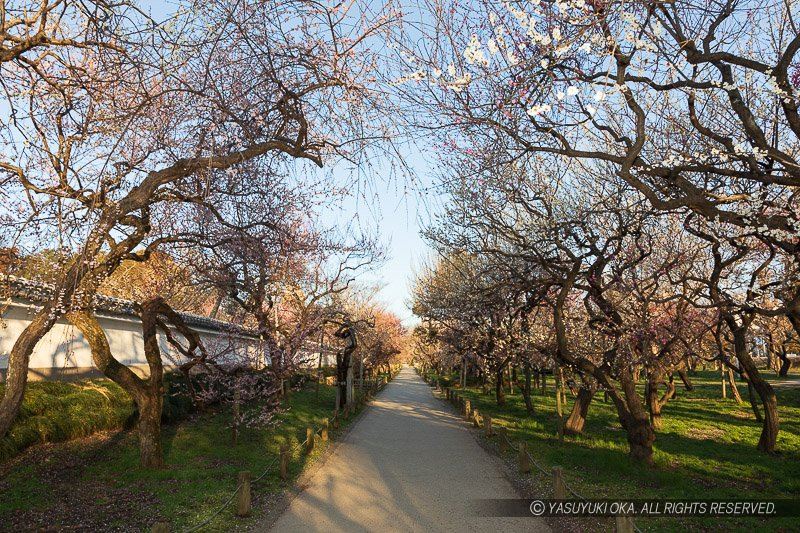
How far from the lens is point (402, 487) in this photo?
9750 millimetres

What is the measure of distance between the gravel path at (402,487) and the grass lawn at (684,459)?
1.46 m

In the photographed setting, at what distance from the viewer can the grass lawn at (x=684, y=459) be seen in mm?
9188

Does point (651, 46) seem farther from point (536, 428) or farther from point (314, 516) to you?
point (536, 428)

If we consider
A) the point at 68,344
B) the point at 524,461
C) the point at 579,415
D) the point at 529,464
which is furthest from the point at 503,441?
the point at 68,344

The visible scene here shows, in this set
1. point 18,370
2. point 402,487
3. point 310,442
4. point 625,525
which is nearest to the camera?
point 18,370

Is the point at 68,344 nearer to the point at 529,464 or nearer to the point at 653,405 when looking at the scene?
the point at 529,464

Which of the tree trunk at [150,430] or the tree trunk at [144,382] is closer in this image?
the tree trunk at [144,382]

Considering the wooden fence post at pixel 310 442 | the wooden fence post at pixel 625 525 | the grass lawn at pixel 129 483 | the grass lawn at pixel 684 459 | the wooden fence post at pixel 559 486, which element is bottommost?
the grass lawn at pixel 129 483

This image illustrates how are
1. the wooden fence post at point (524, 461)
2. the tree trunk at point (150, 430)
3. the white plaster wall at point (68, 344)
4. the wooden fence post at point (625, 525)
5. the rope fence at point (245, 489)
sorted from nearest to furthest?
the wooden fence post at point (625, 525)
the rope fence at point (245, 489)
the tree trunk at point (150, 430)
the wooden fence post at point (524, 461)
the white plaster wall at point (68, 344)

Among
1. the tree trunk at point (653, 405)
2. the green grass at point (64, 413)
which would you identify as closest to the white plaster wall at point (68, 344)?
the green grass at point (64, 413)

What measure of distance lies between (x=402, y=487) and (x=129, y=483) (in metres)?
4.57

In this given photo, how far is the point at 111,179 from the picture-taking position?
20.9 feet

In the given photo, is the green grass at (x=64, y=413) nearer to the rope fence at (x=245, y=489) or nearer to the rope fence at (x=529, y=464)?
the rope fence at (x=245, y=489)

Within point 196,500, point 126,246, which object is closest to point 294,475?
point 196,500
